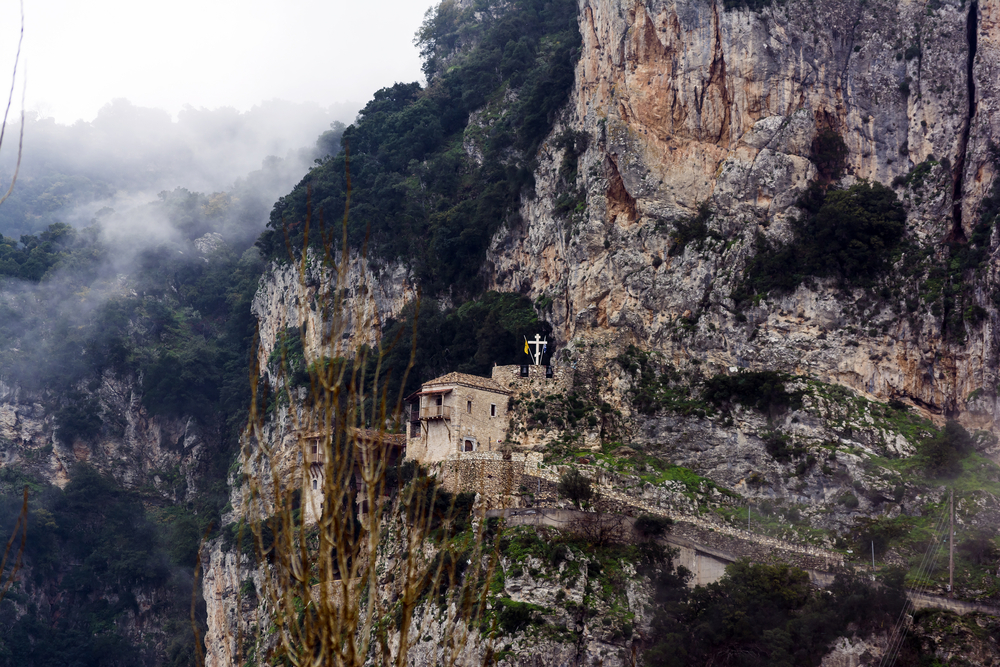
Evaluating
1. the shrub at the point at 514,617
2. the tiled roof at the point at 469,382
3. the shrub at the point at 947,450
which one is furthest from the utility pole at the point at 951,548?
the tiled roof at the point at 469,382

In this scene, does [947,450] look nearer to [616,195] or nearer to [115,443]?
[616,195]

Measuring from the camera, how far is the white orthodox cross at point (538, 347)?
152 feet

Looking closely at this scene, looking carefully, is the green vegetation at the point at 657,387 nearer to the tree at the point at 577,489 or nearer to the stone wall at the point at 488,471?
the stone wall at the point at 488,471

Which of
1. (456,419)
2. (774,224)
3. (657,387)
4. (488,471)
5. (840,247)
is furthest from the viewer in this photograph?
(774,224)

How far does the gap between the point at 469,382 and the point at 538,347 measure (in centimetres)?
665

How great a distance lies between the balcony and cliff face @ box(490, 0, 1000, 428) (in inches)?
339

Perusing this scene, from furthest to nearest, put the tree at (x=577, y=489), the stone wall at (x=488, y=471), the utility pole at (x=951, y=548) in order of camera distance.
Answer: the stone wall at (x=488, y=471), the tree at (x=577, y=489), the utility pole at (x=951, y=548)

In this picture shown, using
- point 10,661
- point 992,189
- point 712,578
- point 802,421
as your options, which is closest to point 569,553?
point 712,578

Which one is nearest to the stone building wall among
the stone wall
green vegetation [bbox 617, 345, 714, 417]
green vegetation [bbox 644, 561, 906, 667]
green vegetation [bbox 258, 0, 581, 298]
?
the stone wall

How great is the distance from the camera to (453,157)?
64188mm

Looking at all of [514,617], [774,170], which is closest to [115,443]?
[514,617]

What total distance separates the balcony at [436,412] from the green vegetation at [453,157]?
13.0 meters

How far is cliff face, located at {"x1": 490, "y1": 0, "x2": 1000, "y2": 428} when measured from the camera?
41.6 meters

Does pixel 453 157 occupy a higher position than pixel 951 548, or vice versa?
pixel 453 157
